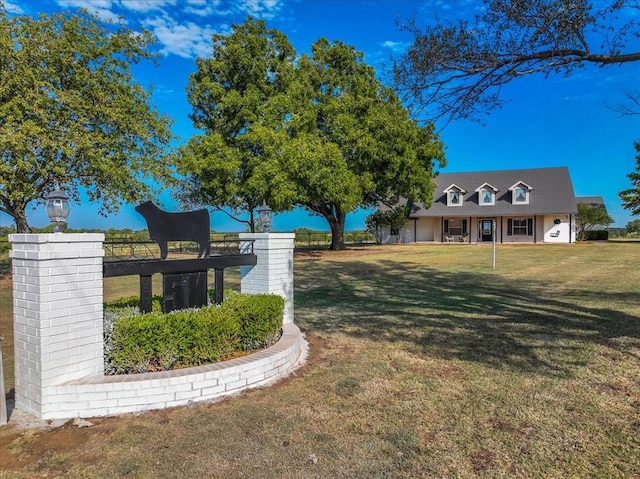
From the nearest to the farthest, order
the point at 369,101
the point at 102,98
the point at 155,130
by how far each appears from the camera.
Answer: the point at 102,98 < the point at 155,130 < the point at 369,101

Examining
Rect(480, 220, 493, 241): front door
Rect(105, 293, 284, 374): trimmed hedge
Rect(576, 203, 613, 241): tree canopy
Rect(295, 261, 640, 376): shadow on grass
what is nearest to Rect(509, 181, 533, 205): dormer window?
Rect(480, 220, 493, 241): front door

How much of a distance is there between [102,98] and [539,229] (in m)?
28.5

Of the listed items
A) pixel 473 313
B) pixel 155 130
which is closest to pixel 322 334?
pixel 473 313

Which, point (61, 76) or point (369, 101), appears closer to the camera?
point (61, 76)

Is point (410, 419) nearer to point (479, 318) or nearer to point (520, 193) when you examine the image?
point (479, 318)

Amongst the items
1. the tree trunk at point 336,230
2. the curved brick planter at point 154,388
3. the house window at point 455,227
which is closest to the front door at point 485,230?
the house window at point 455,227

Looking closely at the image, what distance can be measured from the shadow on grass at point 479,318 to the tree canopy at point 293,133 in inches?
301

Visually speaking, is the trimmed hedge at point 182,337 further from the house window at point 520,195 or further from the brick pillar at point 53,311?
the house window at point 520,195

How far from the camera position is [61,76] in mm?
14078

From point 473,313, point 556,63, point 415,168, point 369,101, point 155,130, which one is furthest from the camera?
point 415,168

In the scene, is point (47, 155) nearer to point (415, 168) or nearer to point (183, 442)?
point (183, 442)

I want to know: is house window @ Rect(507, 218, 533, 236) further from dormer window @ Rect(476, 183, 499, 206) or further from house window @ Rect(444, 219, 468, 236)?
house window @ Rect(444, 219, 468, 236)

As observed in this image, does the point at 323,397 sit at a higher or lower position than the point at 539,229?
lower

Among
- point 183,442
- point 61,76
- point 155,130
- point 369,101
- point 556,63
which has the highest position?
point 369,101
